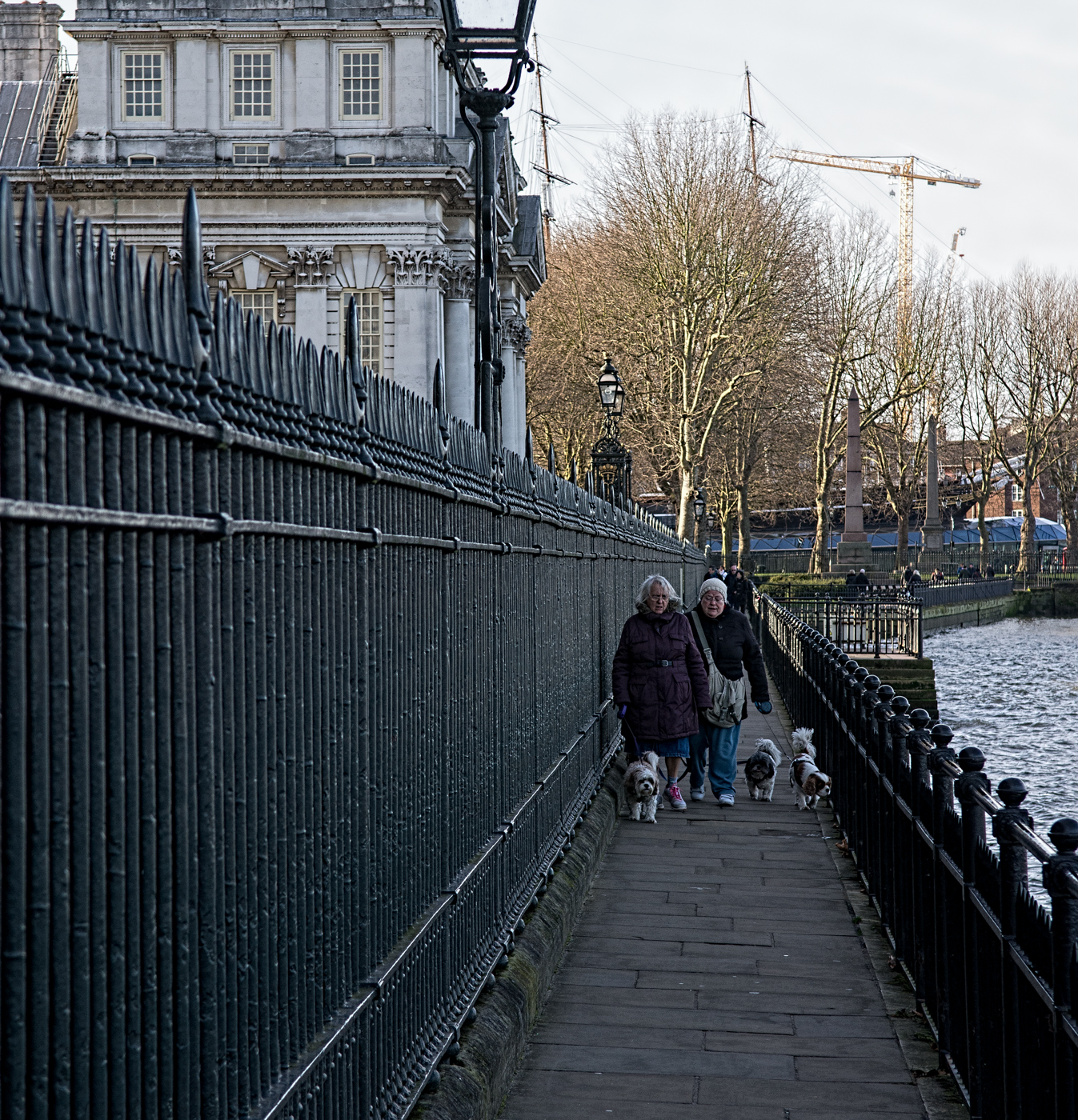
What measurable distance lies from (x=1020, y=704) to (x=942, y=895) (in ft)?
94.6

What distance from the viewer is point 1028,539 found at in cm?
6919

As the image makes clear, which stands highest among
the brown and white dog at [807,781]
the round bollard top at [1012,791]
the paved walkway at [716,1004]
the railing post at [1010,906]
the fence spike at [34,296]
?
the fence spike at [34,296]

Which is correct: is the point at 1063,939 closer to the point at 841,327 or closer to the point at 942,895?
the point at 942,895

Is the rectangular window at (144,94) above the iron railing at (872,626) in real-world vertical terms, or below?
above

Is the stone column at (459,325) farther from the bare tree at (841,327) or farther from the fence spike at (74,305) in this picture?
the fence spike at (74,305)

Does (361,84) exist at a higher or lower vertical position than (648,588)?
higher

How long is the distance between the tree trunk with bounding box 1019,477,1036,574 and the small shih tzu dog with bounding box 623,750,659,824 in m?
59.3

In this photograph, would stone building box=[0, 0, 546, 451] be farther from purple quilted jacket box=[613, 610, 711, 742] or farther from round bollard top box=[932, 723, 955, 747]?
round bollard top box=[932, 723, 955, 747]

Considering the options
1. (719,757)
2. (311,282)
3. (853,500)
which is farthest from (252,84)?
(719,757)

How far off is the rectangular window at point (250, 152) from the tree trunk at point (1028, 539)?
129ft

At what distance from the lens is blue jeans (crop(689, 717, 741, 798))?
11438 millimetres

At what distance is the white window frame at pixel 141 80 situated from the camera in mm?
42469

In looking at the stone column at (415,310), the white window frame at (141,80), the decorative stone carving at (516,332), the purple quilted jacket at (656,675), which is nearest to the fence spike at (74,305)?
the purple quilted jacket at (656,675)

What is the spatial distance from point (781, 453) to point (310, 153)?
98.2 ft
